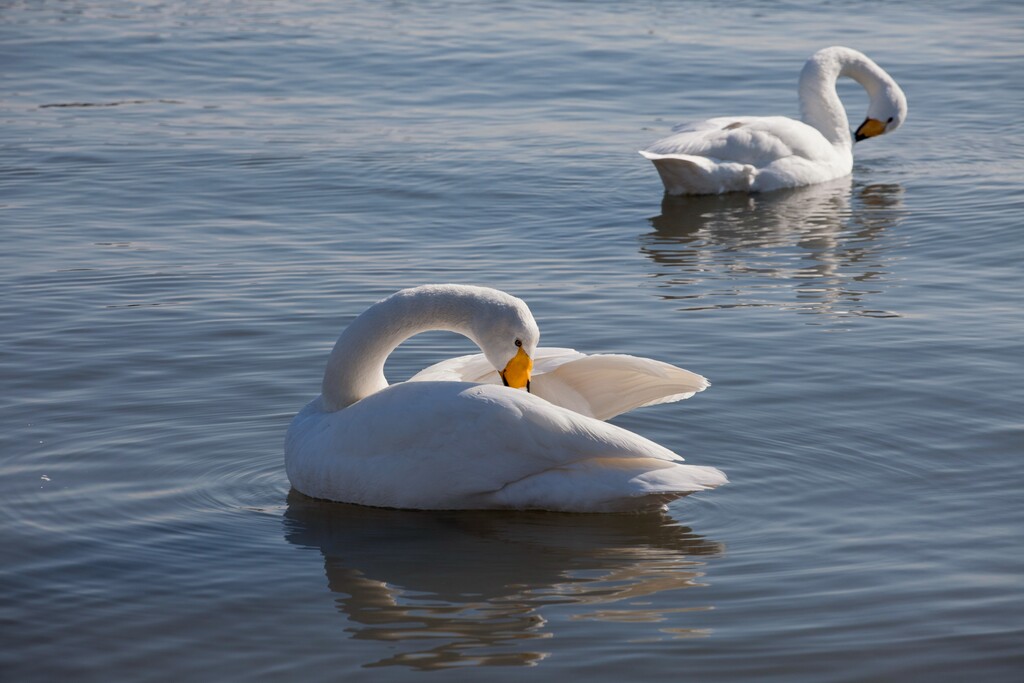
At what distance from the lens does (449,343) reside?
348 inches

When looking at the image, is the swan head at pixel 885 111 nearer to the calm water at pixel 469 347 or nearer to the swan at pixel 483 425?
the calm water at pixel 469 347

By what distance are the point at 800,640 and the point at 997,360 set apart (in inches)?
141

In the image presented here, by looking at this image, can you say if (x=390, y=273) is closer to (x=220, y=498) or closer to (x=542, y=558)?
(x=220, y=498)

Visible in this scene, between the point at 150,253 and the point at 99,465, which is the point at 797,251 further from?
the point at 99,465

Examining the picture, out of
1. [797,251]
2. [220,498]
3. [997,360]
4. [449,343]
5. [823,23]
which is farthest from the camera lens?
[823,23]

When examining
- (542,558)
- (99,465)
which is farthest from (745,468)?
(99,465)

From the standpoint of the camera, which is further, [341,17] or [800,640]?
[341,17]

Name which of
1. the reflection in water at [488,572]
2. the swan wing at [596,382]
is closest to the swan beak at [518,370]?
the swan wing at [596,382]

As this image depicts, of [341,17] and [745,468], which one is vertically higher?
[341,17]

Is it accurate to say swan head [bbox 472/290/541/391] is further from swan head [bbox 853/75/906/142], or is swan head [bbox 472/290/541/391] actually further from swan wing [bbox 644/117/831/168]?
swan head [bbox 853/75/906/142]

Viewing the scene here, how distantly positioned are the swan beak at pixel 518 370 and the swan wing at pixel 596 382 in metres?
0.17

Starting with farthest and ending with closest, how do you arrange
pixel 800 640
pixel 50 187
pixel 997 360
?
pixel 50 187, pixel 997 360, pixel 800 640

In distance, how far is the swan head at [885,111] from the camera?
49.0 ft

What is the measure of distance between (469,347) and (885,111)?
759cm
